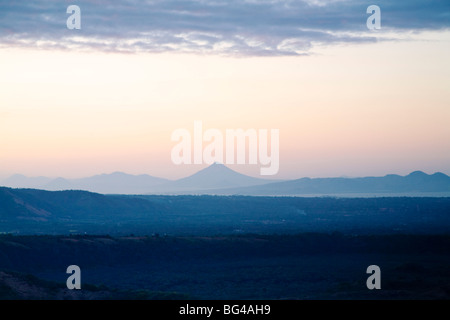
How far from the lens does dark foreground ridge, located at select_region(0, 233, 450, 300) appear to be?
38.3 m

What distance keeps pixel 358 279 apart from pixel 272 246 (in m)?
18.8

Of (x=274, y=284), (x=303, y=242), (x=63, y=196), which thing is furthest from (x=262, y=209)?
(x=274, y=284)

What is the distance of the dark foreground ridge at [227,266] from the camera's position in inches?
1510

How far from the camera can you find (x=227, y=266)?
174 feet

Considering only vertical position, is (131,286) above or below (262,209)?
below

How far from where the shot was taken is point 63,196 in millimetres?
145500
